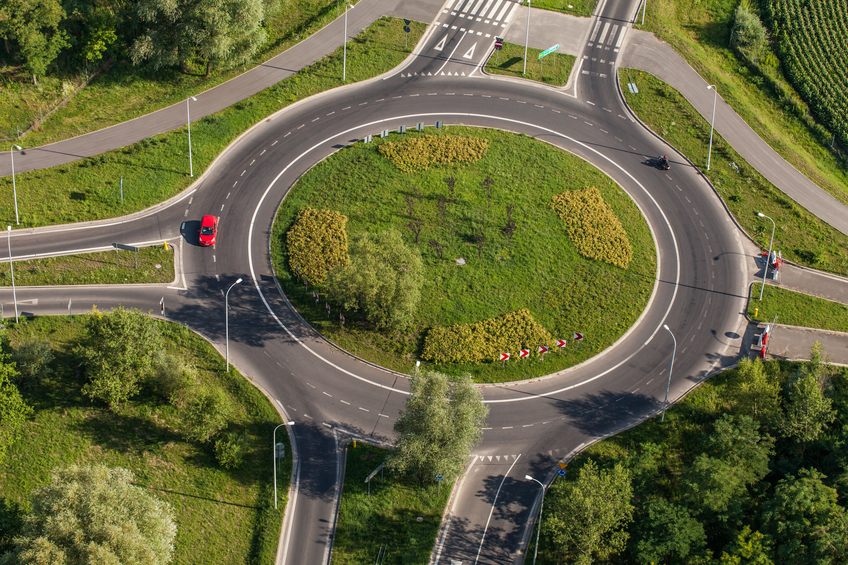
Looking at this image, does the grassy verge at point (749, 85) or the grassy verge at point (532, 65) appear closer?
the grassy verge at point (749, 85)

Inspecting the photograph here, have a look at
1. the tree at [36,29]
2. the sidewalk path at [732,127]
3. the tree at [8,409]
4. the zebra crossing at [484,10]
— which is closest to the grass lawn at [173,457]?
the tree at [8,409]

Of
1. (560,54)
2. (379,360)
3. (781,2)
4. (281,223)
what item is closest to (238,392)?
(379,360)

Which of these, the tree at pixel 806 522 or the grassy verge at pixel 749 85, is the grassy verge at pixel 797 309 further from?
the tree at pixel 806 522

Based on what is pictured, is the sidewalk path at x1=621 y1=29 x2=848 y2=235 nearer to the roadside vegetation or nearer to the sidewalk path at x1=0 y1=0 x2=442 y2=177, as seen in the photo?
the roadside vegetation

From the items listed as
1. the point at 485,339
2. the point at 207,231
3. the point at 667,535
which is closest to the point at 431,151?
the point at 485,339

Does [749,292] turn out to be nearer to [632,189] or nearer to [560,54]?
[632,189]

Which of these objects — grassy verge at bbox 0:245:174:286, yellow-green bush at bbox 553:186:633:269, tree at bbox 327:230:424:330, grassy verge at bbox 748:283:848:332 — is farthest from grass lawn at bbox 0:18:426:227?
grassy verge at bbox 748:283:848:332

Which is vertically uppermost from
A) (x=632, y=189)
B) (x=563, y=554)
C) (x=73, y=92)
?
(x=73, y=92)
